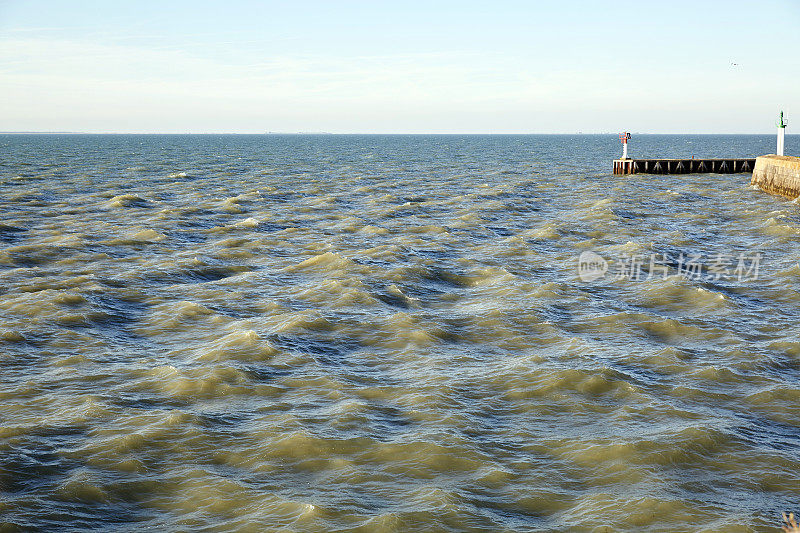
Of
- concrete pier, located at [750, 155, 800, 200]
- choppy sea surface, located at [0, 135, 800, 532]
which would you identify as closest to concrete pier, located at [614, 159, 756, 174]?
concrete pier, located at [750, 155, 800, 200]

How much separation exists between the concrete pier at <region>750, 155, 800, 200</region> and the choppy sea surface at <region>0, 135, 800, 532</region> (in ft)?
44.3

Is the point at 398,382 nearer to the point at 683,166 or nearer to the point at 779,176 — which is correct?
the point at 779,176

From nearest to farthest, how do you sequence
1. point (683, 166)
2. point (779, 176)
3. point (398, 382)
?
point (398, 382) → point (779, 176) → point (683, 166)

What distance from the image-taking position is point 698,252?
992 inches

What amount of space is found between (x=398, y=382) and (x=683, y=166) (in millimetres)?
57712

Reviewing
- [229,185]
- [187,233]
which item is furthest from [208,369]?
[229,185]

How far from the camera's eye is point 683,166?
6419 centimetres

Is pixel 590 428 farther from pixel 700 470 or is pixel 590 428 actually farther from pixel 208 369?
pixel 208 369

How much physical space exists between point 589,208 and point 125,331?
27152 millimetres

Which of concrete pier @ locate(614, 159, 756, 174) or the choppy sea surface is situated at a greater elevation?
concrete pier @ locate(614, 159, 756, 174)

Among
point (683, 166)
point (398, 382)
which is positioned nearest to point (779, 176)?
point (683, 166)

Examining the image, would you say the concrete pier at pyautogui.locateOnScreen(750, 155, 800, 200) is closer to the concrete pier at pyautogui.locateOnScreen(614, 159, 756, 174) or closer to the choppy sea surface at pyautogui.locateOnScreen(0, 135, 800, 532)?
the choppy sea surface at pyautogui.locateOnScreen(0, 135, 800, 532)

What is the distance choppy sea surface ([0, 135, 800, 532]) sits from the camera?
9148 millimetres

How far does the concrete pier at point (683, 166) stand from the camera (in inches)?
2493
